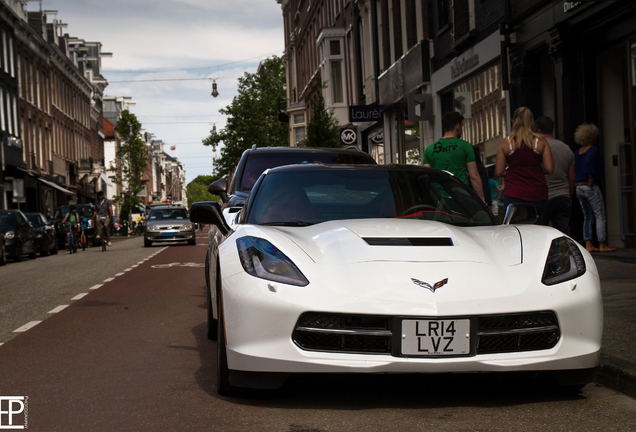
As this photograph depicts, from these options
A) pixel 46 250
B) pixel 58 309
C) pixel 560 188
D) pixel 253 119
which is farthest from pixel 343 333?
pixel 253 119

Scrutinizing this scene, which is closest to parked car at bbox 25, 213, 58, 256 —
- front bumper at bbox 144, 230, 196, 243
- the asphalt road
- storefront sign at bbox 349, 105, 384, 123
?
front bumper at bbox 144, 230, 196, 243

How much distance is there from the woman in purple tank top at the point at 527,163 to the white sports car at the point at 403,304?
10.8 feet

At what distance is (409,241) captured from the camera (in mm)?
4594

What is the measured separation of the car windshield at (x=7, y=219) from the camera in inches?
948

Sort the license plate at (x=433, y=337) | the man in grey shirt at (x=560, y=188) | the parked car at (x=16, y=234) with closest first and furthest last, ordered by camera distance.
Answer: the license plate at (x=433, y=337) → the man in grey shirt at (x=560, y=188) → the parked car at (x=16, y=234)

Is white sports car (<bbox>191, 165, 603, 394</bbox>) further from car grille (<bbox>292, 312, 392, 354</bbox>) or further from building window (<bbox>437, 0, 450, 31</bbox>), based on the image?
building window (<bbox>437, 0, 450, 31</bbox>)

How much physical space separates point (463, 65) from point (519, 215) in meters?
13.7

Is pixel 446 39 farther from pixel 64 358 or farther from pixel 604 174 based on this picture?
pixel 64 358

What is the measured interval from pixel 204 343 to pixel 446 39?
584 inches

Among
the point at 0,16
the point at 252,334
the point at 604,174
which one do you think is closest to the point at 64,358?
the point at 252,334

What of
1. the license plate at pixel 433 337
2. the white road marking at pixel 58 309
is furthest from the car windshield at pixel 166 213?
the license plate at pixel 433 337

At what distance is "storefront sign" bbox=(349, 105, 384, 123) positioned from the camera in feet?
71.7

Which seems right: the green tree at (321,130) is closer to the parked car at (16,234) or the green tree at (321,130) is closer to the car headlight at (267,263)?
the parked car at (16,234)

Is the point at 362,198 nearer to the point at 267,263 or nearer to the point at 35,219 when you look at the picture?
the point at 267,263
